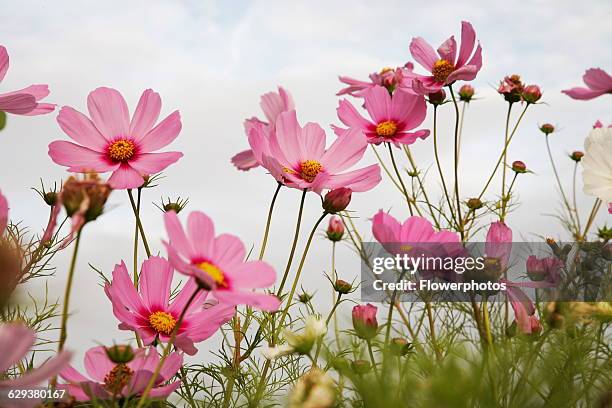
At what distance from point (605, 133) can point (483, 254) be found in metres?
0.17

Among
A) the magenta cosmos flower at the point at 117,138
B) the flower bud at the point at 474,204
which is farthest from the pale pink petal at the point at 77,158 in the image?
the flower bud at the point at 474,204

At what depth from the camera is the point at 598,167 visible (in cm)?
63

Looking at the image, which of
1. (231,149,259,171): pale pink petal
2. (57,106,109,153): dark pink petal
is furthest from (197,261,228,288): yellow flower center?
(231,149,259,171): pale pink petal

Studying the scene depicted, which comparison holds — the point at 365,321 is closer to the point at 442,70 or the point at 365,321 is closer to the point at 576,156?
the point at 442,70

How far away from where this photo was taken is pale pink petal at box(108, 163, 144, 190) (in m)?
0.69

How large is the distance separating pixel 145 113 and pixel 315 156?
203 millimetres

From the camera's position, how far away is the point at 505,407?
604 millimetres

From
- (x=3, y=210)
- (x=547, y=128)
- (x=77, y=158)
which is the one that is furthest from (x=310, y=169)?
(x=547, y=128)

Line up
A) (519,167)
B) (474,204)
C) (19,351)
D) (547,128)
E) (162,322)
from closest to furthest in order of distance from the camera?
(19,351)
(162,322)
(474,204)
(519,167)
(547,128)

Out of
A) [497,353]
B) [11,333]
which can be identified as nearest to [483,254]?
[497,353]

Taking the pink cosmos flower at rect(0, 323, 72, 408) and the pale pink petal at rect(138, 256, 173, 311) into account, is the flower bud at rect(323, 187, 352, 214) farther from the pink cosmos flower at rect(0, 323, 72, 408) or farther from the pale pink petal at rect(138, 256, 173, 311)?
the pink cosmos flower at rect(0, 323, 72, 408)

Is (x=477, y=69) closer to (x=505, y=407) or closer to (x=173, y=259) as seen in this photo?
(x=505, y=407)

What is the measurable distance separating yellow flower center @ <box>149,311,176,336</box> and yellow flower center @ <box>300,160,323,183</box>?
0.24 metres

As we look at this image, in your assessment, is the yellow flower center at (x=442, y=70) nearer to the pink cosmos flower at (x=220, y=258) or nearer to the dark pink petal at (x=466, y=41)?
the dark pink petal at (x=466, y=41)
